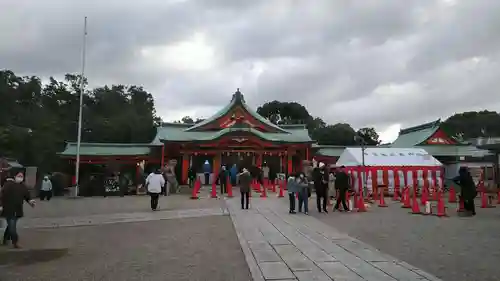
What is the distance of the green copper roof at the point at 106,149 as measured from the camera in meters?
34.7

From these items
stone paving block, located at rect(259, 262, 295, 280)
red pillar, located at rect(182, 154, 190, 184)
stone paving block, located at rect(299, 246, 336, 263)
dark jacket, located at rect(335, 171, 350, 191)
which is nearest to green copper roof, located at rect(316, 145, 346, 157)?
red pillar, located at rect(182, 154, 190, 184)

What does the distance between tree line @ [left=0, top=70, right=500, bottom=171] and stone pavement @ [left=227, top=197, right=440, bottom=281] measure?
3389 cm

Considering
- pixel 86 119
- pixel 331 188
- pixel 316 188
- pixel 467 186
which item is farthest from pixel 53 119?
pixel 467 186

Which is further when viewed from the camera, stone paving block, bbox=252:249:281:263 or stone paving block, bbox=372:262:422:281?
stone paving block, bbox=252:249:281:263

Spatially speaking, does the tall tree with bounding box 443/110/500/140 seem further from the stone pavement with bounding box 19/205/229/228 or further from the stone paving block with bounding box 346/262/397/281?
the stone paving block with bounding box 346/262/397/281

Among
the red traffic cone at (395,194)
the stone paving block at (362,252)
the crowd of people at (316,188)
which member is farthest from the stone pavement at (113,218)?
the red traffic cone at (395,194)

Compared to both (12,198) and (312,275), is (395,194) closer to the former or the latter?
(312,275)

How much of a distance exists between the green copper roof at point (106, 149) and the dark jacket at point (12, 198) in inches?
989

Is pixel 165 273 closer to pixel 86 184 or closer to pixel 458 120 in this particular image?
pixel 86 184

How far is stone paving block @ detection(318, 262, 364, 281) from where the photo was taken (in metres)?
6.32

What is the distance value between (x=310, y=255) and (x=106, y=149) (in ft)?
103

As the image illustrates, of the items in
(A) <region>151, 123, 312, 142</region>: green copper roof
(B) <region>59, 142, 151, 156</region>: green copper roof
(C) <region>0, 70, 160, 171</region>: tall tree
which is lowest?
(B) <region>59, 142, 151, 156</region>: green copper roof

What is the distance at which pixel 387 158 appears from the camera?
79.6ft

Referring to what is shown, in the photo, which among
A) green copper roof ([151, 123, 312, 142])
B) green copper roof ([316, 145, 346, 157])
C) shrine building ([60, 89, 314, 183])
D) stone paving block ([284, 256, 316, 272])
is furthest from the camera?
green copper roof ([316, 145, 346, 157])
